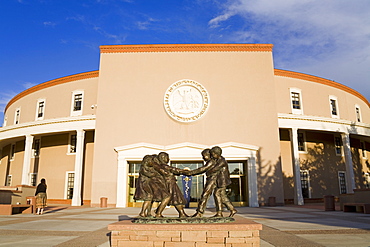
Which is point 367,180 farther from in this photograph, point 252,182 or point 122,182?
point 122,182

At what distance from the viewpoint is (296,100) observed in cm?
2769

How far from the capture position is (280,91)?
27.2 meters

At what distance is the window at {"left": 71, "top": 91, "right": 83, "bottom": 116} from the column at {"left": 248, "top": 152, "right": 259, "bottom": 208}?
49.6ft

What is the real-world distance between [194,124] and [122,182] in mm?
6612

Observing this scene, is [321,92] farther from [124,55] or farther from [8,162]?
[8,162]

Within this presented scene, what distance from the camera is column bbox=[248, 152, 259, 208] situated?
22.2m

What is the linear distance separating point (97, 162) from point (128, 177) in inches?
99.2

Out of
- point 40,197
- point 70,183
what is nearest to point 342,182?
point 70,183

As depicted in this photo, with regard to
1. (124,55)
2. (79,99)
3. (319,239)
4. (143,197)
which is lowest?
(319,239)

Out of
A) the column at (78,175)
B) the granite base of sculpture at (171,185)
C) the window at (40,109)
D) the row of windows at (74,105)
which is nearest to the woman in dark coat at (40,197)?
the column at (78,175)

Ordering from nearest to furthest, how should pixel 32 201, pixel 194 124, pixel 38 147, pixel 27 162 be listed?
pixel 32 201
pixel 194 124
pixel 27 162
pixel 38 147

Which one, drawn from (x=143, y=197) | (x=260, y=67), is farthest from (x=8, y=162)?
(x=143, y=197)

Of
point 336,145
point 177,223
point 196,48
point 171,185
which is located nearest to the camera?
point 177,223

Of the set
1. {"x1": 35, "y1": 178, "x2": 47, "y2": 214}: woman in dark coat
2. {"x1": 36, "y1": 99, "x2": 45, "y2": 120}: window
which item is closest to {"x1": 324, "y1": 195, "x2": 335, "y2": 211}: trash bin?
{"x1": 35, "y1": 178, "x2": 47, "y2": 214}: woman in dark coat
